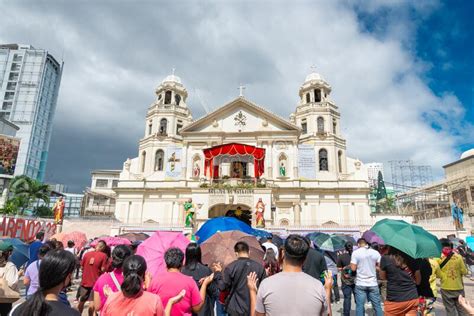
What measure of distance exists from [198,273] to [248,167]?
2905cm

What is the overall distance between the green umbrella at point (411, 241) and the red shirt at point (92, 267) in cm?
515

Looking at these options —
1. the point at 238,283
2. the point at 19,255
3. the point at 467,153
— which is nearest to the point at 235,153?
the point at 19,255

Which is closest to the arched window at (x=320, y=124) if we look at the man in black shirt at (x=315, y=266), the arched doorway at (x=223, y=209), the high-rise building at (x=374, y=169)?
the arched doorway at (x=223, y=209)

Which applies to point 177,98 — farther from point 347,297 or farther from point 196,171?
point 347,297

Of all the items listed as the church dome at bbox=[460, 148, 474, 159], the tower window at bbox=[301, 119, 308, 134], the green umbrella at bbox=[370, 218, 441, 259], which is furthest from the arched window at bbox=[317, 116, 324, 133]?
the green umbrella at bbox=[370, 218, 441, 259]

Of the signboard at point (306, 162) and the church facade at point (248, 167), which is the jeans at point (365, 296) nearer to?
the church facade at point (248, 167)

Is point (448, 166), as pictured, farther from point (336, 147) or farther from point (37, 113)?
point (37, 113)

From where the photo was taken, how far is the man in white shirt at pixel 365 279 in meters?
5.88

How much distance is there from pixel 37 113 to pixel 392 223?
77.1 m

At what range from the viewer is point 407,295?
4438 millimetres

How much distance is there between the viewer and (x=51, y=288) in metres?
2.20

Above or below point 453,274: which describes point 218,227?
above

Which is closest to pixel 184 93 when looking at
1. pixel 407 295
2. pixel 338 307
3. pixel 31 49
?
pixel 338 307

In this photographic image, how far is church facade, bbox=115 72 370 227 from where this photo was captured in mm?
30359
